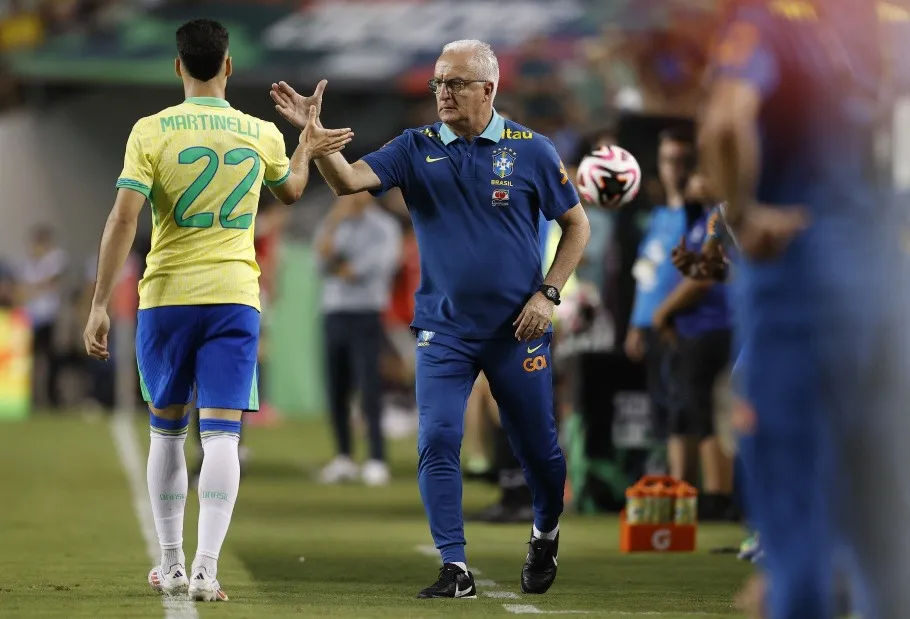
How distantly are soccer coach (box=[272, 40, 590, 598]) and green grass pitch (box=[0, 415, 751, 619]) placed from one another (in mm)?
583

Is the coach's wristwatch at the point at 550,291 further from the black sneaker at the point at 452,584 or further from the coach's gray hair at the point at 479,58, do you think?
the black sneaker at the point at 452,584

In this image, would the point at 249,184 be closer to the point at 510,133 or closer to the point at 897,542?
the point at 510,133

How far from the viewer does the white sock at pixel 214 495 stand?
714 cm

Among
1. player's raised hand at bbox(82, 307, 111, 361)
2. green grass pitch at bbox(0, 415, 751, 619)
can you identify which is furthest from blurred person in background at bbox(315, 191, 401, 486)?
player's raised hand at bbox(82, 307, 111, 361)

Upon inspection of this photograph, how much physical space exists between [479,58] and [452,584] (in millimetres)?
2163

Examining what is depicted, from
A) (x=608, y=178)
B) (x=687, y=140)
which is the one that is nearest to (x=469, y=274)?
(x=608, y=178)

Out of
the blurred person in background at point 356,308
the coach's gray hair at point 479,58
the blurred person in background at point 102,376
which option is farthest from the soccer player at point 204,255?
the blurred person in background at point 102,376

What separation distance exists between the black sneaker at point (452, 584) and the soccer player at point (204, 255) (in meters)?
0.86

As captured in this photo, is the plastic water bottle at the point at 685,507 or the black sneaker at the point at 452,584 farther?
the plastic water bottle at the point at 685,507

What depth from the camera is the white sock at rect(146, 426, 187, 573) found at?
7375mm

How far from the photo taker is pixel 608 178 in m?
9.04

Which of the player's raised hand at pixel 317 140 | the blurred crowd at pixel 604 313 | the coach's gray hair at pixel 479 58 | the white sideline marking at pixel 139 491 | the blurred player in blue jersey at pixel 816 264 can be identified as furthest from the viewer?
the blurred crowd at pixel 604 313

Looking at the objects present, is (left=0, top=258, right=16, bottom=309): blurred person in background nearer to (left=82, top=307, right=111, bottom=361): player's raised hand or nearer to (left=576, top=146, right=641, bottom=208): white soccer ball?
(left=576, top=146, right=641, bottom=208): white soccer ball

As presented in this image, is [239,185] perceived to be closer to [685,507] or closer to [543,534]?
[543,534]
